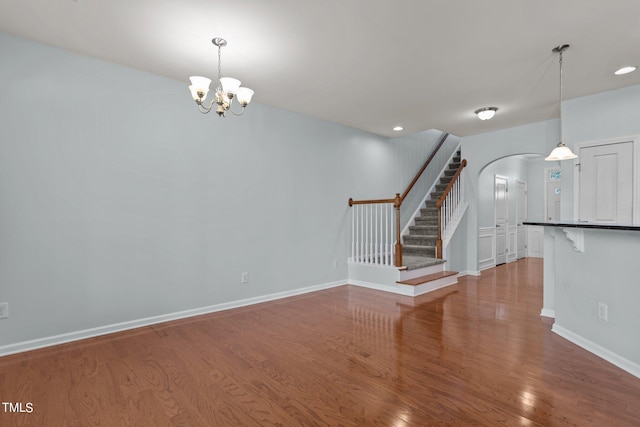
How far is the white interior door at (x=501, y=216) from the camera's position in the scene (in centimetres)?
754

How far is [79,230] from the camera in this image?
3039mm

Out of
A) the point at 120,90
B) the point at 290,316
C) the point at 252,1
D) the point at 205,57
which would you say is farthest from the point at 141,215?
the point at 252,1

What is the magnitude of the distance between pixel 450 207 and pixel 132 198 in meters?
5.25

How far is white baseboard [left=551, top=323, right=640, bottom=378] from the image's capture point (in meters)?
2.36

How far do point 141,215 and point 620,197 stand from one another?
223 inches

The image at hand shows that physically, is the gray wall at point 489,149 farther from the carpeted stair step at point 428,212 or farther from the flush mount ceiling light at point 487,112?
the flush mount ceiling light at point 487,112

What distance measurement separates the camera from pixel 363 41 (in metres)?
2.79

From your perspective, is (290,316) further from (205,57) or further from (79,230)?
(205,57)

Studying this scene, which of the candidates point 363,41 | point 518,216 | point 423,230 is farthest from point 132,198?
point 518,216

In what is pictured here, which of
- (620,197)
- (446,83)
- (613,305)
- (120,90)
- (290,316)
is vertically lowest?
(290,316)

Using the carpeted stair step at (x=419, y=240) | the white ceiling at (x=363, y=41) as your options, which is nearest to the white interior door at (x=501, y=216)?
the carpeted stair step at (x=419, y=240)

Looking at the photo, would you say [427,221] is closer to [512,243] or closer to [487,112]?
[487,112]

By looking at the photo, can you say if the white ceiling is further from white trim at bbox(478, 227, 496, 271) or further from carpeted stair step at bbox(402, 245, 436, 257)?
white trim at bbox(478, 227, 496, 271)

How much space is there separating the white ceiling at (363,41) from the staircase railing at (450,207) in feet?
6.91
